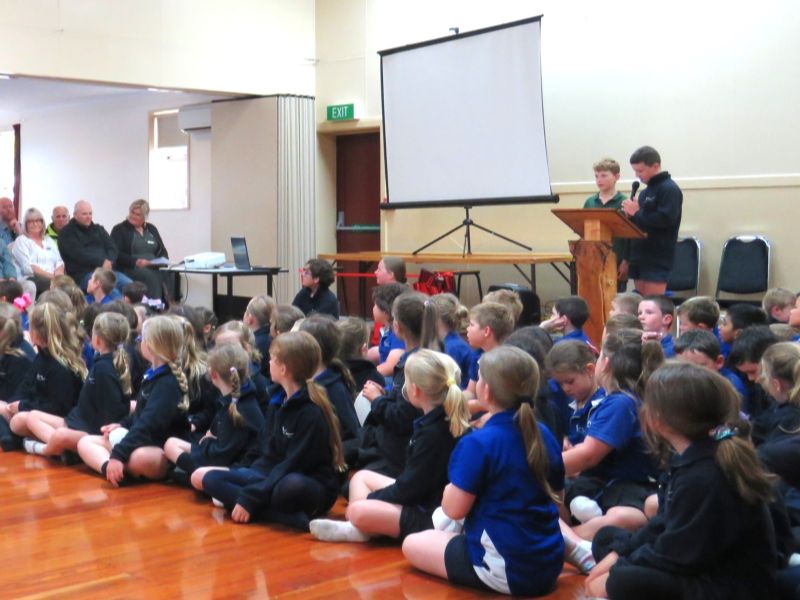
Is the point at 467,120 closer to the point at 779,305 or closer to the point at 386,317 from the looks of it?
the point at 386,317

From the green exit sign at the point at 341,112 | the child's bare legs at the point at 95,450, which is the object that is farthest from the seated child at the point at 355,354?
the green exit sign at the point at 341,112

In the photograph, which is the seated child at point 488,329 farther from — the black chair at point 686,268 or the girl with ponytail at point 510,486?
the black chair at point 686,268

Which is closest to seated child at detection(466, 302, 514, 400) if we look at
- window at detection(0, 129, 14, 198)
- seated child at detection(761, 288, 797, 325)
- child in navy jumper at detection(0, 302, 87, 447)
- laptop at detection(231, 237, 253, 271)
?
seated child at detection(761, 288, 797, 325)

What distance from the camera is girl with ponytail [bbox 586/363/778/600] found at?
249 cm

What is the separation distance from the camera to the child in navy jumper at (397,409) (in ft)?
12.7

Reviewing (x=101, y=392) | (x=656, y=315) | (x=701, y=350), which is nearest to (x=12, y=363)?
(x=101, y=392)

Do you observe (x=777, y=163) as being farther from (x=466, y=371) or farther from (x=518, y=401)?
(x=518, y=401)

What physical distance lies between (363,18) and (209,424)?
21.7 ft

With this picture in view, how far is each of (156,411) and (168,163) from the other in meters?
8.38

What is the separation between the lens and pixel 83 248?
9367mm

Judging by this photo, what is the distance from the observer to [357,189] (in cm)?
1072

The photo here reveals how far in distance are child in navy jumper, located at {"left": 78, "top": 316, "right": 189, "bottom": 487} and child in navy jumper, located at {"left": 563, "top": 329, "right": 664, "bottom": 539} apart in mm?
1905

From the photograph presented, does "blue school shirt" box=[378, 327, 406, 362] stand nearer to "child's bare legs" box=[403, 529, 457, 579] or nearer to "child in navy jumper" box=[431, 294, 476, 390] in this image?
"child in navy jumper" box=[431, 294, 476, 390]

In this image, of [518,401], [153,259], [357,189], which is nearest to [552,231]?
[357,189]
